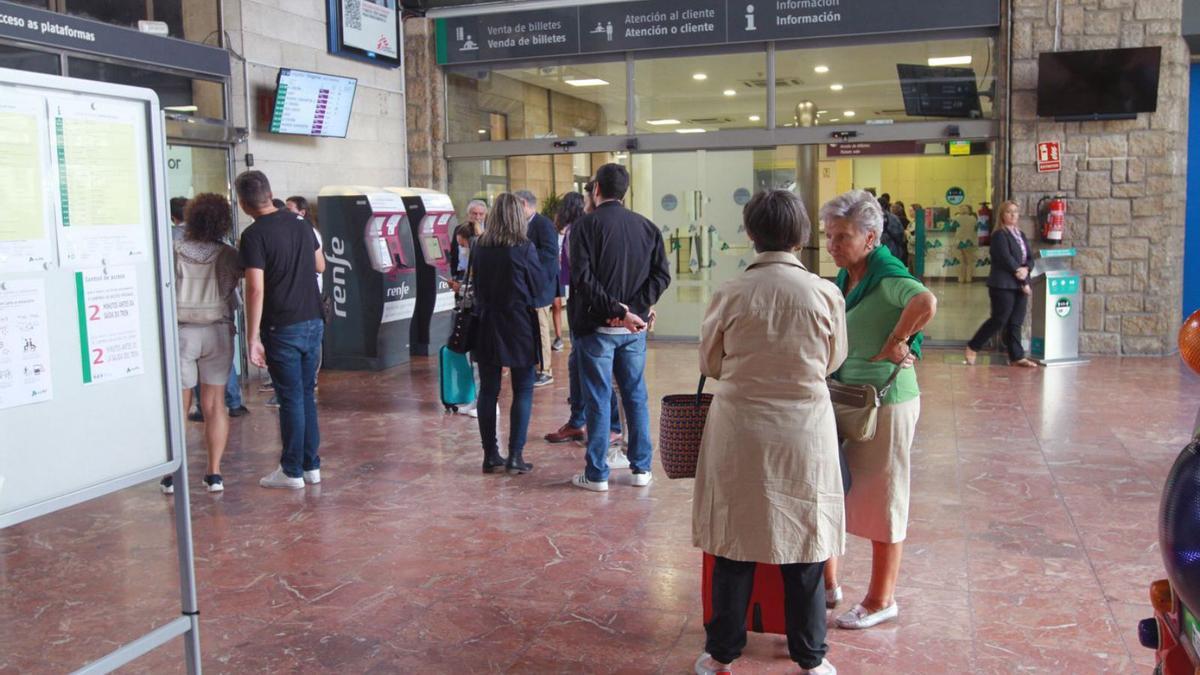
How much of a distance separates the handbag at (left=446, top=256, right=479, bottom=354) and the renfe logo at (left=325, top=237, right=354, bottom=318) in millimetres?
3426

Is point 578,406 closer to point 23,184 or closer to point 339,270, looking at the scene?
point 339,270

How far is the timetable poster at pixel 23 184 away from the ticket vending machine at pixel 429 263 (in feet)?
23.2

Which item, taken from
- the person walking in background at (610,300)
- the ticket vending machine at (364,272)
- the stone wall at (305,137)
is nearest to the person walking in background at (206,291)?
the person walking in background at (610,300)

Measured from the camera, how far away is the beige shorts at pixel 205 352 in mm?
5027

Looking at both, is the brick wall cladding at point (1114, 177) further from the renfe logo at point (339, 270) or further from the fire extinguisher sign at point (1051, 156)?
the renfe logo at point (339, 270)

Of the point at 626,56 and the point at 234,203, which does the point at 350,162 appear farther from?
the point at 626,56

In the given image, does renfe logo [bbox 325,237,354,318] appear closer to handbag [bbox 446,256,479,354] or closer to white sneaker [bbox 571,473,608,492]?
handbag [bbox 446,256,479,354]

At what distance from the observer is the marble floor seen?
337 centimetres

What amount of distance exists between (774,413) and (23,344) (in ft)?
5.98

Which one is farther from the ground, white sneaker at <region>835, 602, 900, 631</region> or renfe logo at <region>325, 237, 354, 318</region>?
Answer: renfe logo at <region>325, 237, 354, 318</region>

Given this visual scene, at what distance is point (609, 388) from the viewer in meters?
5.09

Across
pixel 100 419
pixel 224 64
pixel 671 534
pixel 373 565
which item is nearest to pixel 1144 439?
pixel 671 534

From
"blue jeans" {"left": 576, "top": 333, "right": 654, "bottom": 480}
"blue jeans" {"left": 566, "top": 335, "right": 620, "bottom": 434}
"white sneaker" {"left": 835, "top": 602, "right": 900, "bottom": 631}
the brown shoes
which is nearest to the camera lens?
"white sneaker" {"left": 835, "top": 602, "right": 900, "bottom": 631}

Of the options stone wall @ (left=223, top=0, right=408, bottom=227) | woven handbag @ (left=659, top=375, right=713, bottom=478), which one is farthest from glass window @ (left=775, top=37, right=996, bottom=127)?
woven handbag @ (left=659, top=375, right=713, bottom=478)
